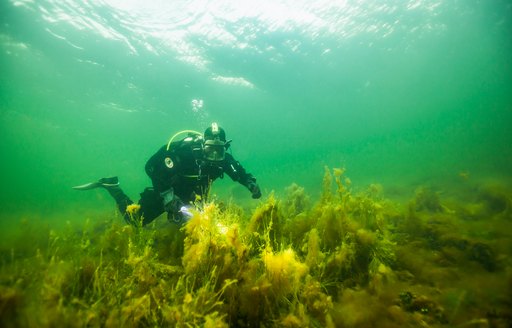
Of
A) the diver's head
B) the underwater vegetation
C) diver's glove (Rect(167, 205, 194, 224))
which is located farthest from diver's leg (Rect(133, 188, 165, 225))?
the underwater vegetation

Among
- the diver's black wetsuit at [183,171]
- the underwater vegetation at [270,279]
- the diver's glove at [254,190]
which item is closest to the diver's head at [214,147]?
the diver's black wetsuit at [183,171]

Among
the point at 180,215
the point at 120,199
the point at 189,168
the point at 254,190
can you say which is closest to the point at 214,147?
the point at 189,168

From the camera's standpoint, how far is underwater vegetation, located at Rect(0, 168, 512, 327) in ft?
6.17

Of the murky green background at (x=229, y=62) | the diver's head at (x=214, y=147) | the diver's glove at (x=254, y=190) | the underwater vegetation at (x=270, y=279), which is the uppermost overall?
the murky green background at (x=229, y=62)

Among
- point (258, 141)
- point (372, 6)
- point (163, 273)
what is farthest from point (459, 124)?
point (163, 273)

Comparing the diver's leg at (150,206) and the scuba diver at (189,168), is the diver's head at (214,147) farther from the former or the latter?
the diver's leg at (150,206)

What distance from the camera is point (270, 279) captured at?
7.52 feet

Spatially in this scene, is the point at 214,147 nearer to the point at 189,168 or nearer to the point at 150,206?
the point at 189,168

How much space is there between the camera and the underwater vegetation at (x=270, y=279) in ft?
6.17

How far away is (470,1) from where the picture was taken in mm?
23328

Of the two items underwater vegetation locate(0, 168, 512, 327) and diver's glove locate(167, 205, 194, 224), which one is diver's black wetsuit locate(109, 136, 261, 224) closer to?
diver's glove locate(167, 205, 194, 224)

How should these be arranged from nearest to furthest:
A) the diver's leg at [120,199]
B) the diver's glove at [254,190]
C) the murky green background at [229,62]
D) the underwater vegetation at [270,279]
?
the underwater vegetation at [270,279], the diver's glove at [254,190], the diver's leg at [120,199], the murky green background at [229,62]

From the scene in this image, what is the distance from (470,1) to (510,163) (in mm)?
14573

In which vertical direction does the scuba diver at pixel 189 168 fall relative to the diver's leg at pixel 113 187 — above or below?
above
